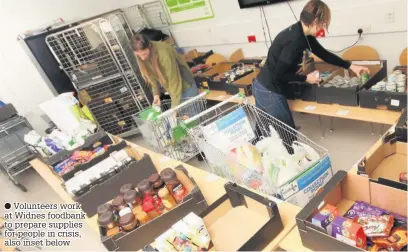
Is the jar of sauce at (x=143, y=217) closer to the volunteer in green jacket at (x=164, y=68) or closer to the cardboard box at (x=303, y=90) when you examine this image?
the volunteer in green jacket at (x=164, y=68)

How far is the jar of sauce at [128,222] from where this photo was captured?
1515 mm

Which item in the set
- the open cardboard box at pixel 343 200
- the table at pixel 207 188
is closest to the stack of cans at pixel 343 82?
the open cardboard box at pixel 343 200

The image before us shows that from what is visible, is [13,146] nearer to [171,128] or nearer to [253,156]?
[171,128]

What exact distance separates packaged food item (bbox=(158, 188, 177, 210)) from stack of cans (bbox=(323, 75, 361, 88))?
1.66 m

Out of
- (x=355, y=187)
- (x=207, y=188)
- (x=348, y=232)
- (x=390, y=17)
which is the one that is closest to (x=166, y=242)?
(x=207, y=188)

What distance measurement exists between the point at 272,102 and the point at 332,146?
923 mm

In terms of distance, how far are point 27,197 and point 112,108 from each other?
4.95 ft

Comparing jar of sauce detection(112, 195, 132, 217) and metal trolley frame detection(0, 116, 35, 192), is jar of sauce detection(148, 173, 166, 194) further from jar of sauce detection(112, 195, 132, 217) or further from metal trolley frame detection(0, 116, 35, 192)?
metal trolley frame detection(0, 116, 35, 192)

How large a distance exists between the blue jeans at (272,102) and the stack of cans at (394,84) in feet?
2.09

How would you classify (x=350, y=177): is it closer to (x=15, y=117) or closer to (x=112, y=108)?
(x=112, y=108)

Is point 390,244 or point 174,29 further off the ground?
point 174,29

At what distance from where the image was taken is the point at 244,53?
4.05 m

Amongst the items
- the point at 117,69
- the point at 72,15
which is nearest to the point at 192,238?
the point at 117,69

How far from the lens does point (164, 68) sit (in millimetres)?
2832
